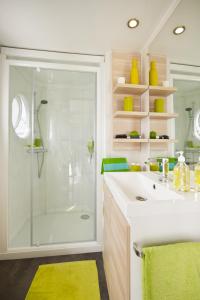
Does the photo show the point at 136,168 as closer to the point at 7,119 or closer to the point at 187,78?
the point at 187,78

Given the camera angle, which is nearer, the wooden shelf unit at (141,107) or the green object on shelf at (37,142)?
the wooden shelf unit at (141,107)

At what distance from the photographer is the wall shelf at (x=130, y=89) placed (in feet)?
5.24

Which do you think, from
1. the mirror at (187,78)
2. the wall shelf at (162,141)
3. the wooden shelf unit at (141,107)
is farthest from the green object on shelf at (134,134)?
the mirror at (187,78)

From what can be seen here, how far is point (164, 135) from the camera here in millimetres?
1342

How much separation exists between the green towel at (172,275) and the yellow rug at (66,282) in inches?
37.1

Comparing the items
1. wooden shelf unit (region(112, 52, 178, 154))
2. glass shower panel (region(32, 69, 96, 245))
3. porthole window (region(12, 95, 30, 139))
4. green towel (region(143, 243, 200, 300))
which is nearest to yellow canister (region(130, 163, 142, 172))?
wooden shelf unit (region(112, 52, 178, 154))

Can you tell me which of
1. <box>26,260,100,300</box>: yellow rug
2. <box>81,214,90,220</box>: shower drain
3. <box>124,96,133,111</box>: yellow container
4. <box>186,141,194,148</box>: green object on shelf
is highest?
<box>124,96,133,111</box>: yellow container

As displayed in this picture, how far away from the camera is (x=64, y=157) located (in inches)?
92.7

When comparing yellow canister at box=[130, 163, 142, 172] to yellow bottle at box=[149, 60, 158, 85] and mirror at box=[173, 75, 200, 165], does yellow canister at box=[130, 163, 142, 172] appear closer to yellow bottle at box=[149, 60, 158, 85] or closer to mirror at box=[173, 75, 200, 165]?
mirror at box=[173, 75, 200, 165]

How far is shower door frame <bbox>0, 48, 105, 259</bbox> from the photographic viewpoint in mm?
1726

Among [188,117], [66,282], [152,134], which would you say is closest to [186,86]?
[188,117]

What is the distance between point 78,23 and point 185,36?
910 millimetres

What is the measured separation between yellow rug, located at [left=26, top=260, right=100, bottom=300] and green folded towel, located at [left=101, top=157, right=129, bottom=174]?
0.97 metres

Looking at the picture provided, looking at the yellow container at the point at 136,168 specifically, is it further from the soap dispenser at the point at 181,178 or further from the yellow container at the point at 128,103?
the soap dispenser at the point at 181,178
